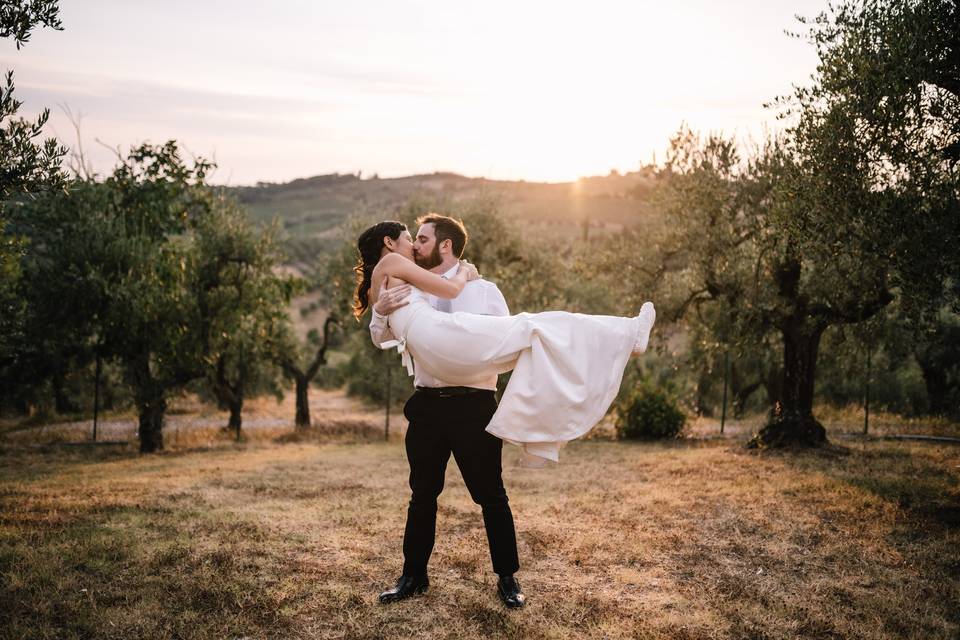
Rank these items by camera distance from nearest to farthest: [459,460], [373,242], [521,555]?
[459,460] < [373,242] < [521,555]

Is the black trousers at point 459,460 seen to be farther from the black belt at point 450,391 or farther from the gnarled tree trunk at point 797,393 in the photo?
the gnarled tree trunk at point 797,393

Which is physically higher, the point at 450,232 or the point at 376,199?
the point at 376,199

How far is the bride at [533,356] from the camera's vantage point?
4.40m

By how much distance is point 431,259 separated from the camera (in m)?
4.89

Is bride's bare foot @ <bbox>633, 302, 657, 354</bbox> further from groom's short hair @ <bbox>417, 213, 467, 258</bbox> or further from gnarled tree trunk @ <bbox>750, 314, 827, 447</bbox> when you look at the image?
gnarled tree trunk @ <bbox>750, 314, 827, 447</bbox>

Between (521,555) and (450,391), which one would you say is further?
(521,555)

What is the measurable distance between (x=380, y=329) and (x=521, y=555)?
2.68 m

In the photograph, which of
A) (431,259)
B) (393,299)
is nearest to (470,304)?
(431,259)

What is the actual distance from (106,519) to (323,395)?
3003 cm

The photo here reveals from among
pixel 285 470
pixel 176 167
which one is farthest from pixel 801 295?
pixel 176 167

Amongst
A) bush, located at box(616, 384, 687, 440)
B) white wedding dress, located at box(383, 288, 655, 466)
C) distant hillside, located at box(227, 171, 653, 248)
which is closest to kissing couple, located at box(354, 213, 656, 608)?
white wedding dress, located at box(383, 288, 655, 466)

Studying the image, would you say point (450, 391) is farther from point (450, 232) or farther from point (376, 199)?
point (376, 199)

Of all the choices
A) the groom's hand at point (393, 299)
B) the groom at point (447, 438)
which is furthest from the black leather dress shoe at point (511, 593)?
the groom's hand at point (393, 299)

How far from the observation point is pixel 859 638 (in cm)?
431
